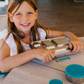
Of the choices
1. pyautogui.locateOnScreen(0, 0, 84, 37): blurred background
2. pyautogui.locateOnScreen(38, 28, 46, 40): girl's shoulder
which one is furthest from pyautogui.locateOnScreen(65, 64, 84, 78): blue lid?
pyautogui.locateOnScreen(0, 0, 84, 37): blurred background

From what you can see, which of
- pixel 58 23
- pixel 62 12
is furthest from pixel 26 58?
pixel 62 12

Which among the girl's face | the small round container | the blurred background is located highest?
the girl's face

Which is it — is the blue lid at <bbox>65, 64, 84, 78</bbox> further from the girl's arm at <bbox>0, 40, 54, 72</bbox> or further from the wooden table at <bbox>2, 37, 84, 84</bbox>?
the girl's arm at <bbox>0, 40, 54, 72</bbox>

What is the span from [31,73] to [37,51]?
161 mm

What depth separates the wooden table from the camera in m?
0.65

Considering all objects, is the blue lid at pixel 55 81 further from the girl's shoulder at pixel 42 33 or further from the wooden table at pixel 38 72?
the girl's shoulder at pixel 42 33

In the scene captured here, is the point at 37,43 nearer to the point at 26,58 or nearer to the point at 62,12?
→ the point at 26,58

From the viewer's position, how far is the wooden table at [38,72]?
2.13 ft

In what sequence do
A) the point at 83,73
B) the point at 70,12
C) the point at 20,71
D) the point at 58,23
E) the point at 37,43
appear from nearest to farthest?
the point at 83,73, the point at 20,71, the point at 37,43, the point at 58,23, the point at 70,12

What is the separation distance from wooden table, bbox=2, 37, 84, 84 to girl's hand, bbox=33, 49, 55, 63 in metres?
0.03

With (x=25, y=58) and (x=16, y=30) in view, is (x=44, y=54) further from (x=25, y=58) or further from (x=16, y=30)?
(x=16, y=30)

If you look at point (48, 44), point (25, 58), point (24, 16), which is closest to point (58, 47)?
point (48, 44)

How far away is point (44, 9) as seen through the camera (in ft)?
13.8

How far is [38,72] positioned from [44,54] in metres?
0.13
